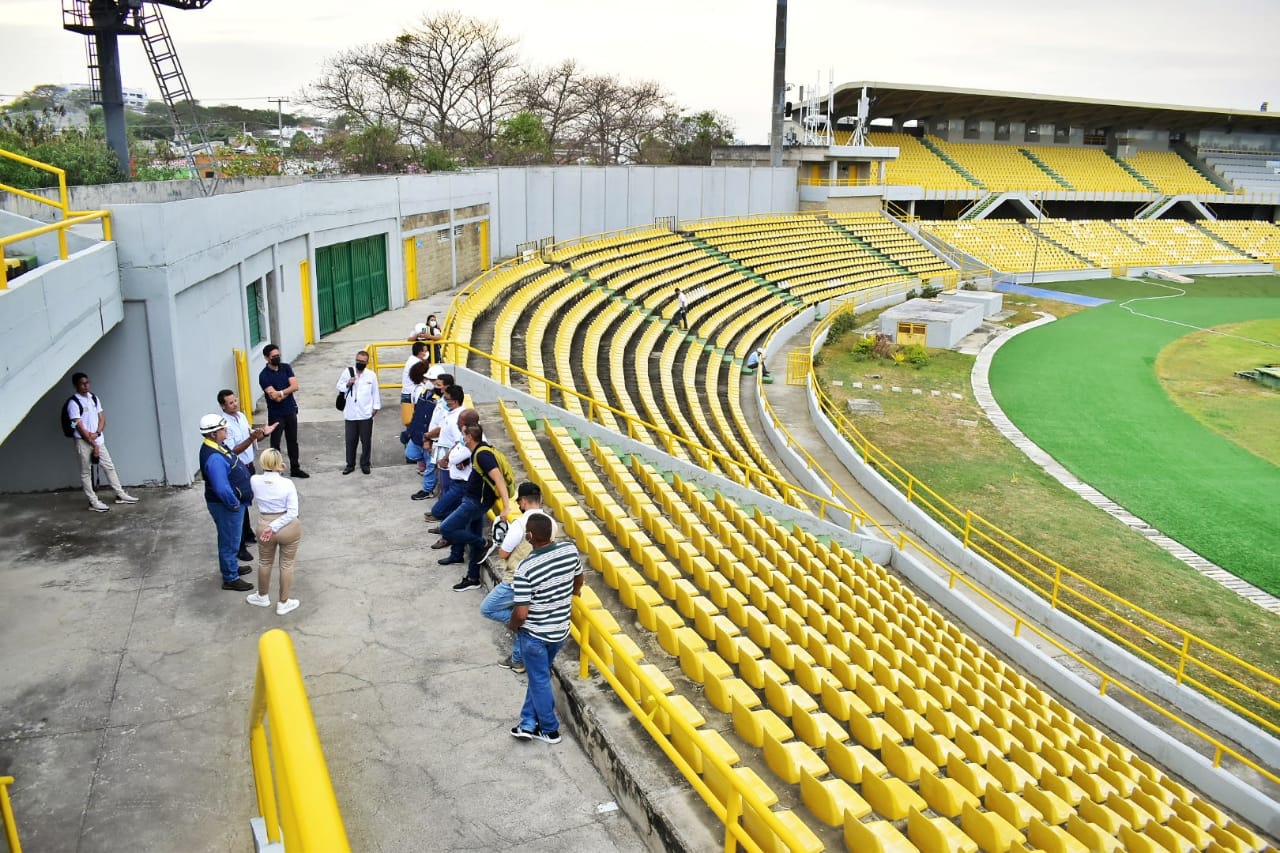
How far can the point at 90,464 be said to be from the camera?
9.66m

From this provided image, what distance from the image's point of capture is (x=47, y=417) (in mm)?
9891

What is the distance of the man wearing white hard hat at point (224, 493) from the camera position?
7.81 meters

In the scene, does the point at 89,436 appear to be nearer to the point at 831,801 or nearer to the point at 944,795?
the point at 831,801

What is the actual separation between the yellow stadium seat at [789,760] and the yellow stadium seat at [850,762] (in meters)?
0.29

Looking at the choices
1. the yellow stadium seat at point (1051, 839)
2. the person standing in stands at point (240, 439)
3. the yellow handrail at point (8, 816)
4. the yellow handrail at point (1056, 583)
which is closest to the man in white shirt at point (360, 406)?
the person standing in stands at point (240, 439)

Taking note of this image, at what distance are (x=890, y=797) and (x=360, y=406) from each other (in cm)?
735

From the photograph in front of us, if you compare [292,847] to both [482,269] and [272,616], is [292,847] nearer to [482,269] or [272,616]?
[272,616]

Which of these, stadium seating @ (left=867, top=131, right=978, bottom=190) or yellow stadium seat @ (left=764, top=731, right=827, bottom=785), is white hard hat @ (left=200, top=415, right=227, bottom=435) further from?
stadium seating @ (left=867, top=131, right=978, bottom=190)

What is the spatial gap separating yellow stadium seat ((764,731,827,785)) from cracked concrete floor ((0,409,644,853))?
1153 mm

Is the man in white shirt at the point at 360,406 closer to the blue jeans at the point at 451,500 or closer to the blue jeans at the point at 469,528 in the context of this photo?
the blue jeans at the point at 451,500

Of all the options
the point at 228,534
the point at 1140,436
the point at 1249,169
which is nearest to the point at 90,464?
the point at 228,534

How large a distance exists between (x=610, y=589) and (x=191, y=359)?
230 inches

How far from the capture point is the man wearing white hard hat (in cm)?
781

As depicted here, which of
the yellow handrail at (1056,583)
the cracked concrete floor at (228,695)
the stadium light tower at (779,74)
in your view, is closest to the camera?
the cracked concrete floor at (228,695)
